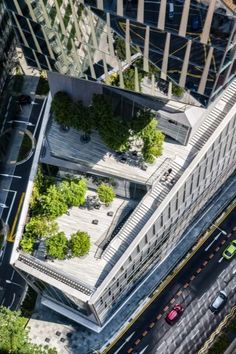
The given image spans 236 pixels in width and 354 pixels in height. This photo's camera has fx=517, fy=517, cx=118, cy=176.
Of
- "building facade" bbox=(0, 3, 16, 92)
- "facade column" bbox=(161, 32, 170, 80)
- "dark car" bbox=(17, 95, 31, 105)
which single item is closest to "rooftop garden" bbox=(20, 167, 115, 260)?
"facade column" bbox=(161, 32, 170, 80)

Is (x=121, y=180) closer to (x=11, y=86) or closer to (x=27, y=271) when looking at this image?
(x=27, y=271)

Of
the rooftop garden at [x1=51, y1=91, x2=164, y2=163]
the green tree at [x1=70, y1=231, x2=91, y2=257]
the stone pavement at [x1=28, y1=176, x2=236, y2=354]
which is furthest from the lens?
the stone pavement at [x1=28, y1=176, x2=236, y2=354]

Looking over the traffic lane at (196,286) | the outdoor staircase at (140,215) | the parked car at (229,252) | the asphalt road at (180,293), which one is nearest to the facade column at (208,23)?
the outdoor staircase at (140,215)

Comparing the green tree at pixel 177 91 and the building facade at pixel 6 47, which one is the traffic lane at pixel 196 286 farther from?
the building facade at pixel 6 47

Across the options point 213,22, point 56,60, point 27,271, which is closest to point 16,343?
point 27,271

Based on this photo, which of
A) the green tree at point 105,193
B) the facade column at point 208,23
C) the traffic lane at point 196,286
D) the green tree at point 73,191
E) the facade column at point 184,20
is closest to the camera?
the facade column at point 208,23

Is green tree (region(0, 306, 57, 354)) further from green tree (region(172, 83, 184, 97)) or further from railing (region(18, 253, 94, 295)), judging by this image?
green tree (region(172, 83, 184, 97))
